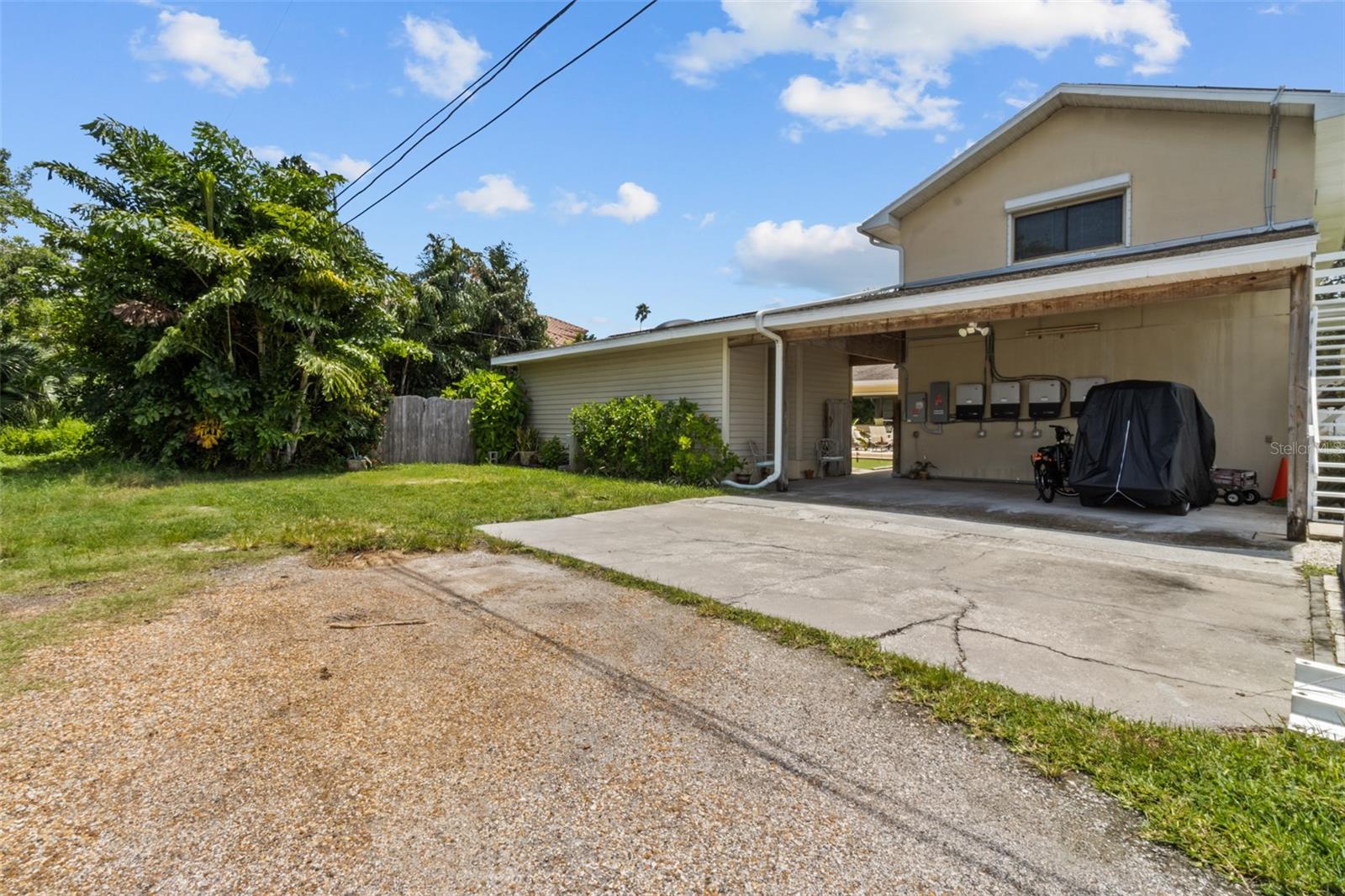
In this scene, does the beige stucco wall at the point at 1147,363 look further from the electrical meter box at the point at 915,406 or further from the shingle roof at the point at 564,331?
the shingle roof at the point at 564,331

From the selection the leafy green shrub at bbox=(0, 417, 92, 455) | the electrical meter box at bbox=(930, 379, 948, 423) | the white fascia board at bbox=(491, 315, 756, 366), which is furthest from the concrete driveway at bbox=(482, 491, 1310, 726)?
the leafy green shrub at bbox=(0, 417, 92, 455)

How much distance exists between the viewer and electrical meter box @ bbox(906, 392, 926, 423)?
12.4 metres

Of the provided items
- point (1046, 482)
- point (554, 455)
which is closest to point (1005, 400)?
point (1046, 482)

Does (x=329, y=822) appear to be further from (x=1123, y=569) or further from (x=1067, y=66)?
(x=1067, y=66)

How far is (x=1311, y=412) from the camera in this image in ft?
19.7

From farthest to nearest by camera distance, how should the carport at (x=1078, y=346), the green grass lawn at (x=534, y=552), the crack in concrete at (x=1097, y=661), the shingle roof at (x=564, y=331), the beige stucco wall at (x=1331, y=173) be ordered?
1. the shingle roof at (x=564, y=331)
2. the beige stucco wall at (x=1331, y=173)
3. the carport at (x=1078, y=346)
4. the crack in concrete at (x=1097, y=661)
5. the green grass lawn at (x=534, y=552)

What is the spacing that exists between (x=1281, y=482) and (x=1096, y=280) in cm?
457

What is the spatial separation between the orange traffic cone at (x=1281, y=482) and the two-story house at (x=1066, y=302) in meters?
0.22

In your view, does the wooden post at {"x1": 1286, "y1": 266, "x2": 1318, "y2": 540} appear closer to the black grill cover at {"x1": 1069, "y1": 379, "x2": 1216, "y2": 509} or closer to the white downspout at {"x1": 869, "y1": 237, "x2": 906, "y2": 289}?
the black grill cover at {"x1": 1069, "y1": 379, "x2": 1216, "y2": 509}

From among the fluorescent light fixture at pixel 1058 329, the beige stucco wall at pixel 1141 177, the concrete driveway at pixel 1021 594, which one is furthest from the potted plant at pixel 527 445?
the fluorescent light fixture at pixel 1058 329

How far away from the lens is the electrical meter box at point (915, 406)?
40.7 feet

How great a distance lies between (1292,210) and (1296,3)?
312 cm

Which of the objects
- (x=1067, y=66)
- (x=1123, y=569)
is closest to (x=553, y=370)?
(x=1067, y=66)

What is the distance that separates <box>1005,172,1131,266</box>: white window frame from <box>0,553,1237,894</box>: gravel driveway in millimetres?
10290
